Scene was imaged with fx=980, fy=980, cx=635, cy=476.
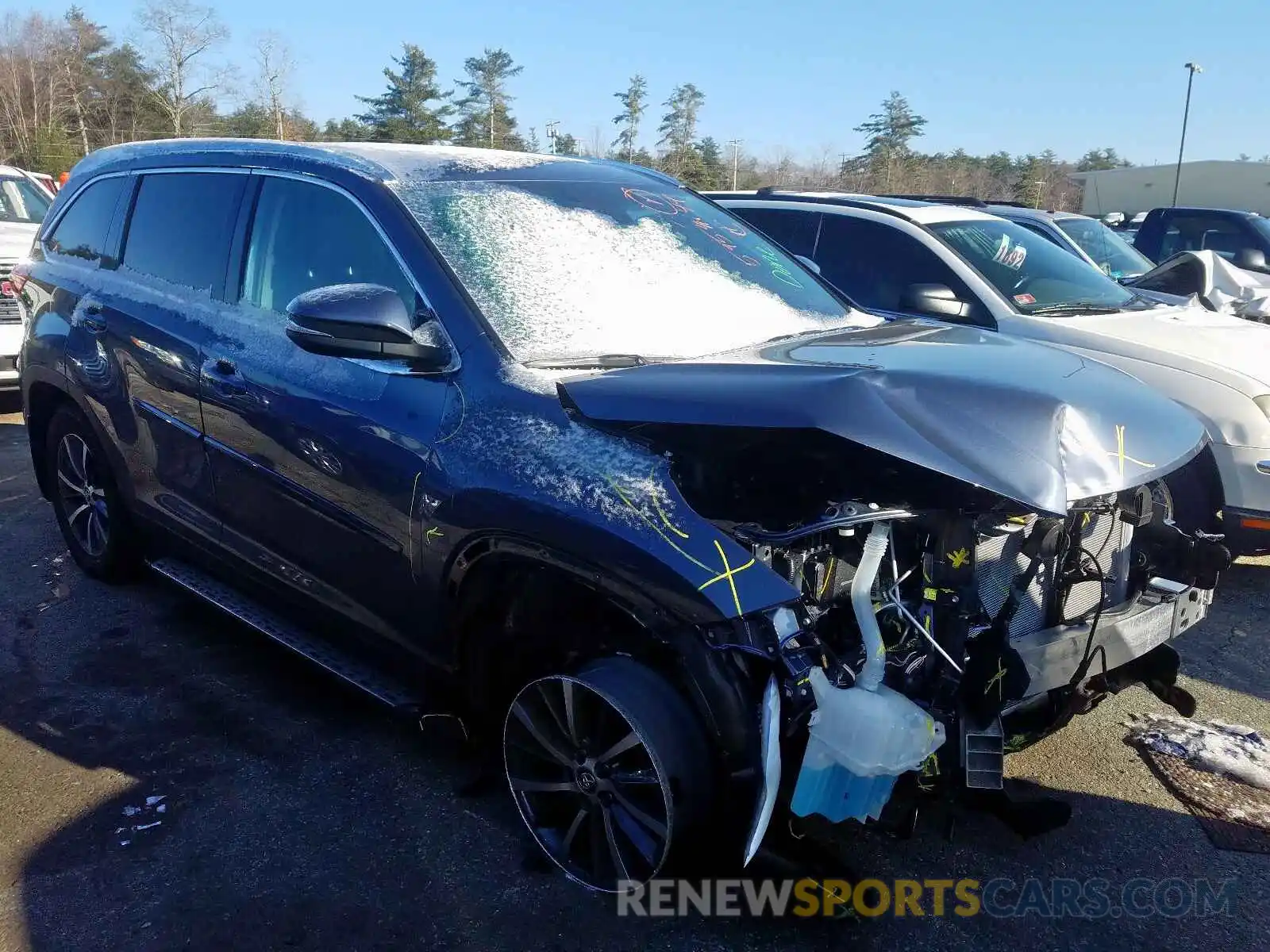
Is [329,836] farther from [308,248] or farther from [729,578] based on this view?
[308,248]

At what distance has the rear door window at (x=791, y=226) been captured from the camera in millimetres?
6543

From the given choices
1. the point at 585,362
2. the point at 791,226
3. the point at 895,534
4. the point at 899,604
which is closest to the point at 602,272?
the point at 585,362

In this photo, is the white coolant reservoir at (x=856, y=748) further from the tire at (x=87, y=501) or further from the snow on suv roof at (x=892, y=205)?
the snow on suv roof at (x=892, y=205)

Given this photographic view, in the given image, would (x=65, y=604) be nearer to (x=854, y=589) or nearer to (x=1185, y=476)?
(x=854, y=589)

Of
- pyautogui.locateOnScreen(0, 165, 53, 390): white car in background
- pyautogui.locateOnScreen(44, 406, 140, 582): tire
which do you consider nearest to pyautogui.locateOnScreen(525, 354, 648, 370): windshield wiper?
pyautogui.locateOnScreen(44, 406, 140, 582): tire

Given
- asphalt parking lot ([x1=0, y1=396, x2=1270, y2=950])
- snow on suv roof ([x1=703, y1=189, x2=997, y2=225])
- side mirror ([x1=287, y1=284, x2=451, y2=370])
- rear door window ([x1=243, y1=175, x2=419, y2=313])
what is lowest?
asphalt parking lot ([x1=0, y1=396, x2=1270, y2=950])

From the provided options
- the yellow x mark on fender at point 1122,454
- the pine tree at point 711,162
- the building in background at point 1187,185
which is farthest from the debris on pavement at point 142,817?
the building in background at point 1187,185

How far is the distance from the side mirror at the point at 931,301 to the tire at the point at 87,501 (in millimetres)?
4203

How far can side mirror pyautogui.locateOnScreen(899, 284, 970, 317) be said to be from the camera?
5551mm

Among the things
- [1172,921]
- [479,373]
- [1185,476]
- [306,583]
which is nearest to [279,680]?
[306,583]

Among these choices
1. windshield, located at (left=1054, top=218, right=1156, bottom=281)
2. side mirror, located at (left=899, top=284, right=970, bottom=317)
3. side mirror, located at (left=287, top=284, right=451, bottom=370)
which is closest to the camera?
side mirror, located at (left=287, top=284, right=451, bottom=370)

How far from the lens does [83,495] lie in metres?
4.68

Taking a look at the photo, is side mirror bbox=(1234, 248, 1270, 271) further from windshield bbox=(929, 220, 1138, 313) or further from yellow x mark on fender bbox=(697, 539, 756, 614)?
yellow x mark on fender bbox=(697, 539, 756, 614)

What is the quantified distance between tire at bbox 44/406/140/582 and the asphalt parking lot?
1.78 ft
